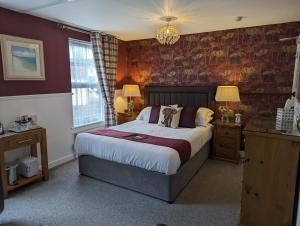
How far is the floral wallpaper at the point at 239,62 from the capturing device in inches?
139

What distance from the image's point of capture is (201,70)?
422cm

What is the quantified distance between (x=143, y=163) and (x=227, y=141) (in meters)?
1.87

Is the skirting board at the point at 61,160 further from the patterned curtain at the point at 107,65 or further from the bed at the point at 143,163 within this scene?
the patterned curtain at the point at 107,65

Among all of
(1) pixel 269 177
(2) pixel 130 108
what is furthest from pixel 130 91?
(1) pixel 269 177

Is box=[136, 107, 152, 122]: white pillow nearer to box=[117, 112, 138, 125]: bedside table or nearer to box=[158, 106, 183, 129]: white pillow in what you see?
box=[117, 112, 138, 125]: bedside table

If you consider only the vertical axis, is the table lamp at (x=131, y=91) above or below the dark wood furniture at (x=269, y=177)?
above

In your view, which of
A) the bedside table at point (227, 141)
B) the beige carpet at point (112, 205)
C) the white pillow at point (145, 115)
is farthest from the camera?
the white pillow at point (145, 115)

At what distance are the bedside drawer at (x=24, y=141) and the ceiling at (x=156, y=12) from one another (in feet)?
5.61

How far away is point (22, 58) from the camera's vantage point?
2.95m

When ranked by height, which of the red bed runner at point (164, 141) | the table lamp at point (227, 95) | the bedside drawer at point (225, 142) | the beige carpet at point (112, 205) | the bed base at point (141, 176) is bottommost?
the beige carpet at point (112, 205)

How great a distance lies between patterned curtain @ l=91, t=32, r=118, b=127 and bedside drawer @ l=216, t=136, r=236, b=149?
87.9 inches

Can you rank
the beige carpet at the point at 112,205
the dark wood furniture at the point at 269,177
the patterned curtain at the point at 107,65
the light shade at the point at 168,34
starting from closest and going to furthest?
the dark wood furniture at the point at 269,177 < the beige carpet at the point at 112,205 < the light shade at the point at 168,34 < the patterned curtain at the point at 107,65

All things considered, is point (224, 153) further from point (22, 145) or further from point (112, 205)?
point (22, 145)

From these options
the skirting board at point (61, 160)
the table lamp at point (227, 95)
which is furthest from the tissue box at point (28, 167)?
the table lamp at point (227, 95)
